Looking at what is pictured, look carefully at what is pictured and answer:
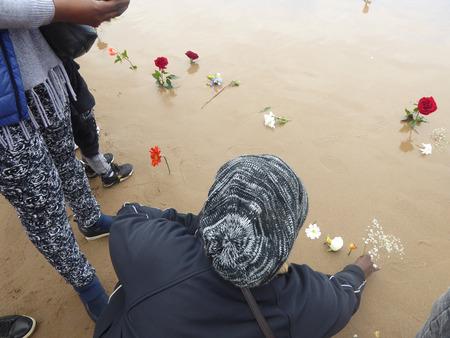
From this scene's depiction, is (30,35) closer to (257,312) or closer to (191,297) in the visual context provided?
(191,297)

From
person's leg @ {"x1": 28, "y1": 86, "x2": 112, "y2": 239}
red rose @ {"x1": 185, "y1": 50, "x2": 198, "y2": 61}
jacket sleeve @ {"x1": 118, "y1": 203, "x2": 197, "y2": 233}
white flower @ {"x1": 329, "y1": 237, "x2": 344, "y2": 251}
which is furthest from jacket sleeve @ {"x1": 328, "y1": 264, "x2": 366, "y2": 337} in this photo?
red rose @ {"x1": 185, "y1": 50, "x2": 198, "y2": 61}

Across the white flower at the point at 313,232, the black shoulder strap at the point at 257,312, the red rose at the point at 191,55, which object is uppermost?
the black shoulder strap at the point at 257,312

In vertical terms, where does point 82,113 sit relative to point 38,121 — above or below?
below

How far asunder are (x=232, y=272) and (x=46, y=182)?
841 millimetres

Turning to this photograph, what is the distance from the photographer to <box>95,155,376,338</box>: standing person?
1058 mm

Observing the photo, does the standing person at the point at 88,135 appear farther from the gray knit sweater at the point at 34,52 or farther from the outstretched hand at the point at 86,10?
the outstretched hand at the point at 86,10

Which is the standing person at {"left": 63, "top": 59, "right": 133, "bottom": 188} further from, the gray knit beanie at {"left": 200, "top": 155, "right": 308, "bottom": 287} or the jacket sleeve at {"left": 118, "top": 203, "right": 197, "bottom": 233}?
the gray knit beanie at {"left": 200, "top": 155, "right": 308, "bottom": 287}

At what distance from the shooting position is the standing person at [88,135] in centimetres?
191

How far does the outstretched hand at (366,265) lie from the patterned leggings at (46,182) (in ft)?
4.96

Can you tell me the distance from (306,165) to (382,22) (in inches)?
115

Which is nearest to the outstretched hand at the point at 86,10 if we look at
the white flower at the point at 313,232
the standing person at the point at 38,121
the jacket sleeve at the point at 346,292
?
the standing person at the point at 38,121

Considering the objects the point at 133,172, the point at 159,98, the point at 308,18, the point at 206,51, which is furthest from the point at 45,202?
the point at 308,18

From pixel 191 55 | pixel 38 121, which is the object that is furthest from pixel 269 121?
pixel 38 121

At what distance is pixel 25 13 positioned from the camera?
3.68ft
